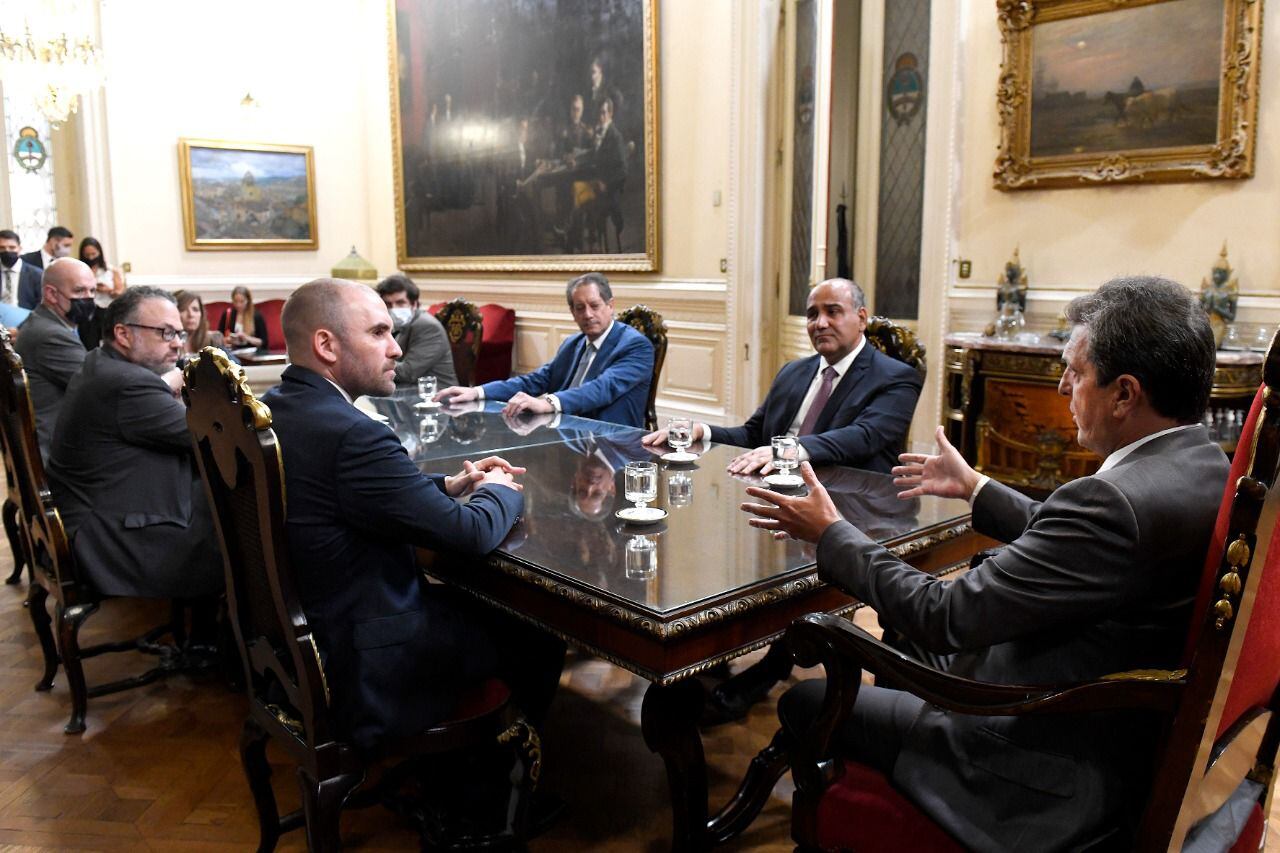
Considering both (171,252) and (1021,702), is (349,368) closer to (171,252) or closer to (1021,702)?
(1021,702)


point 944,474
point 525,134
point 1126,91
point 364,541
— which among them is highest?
point 525,134

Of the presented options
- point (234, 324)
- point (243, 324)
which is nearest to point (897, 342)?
point (243, 324)

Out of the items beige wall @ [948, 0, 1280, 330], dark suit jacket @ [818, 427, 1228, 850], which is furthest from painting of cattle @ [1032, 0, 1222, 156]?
dark suit jacket @ [818, 427, 1228, 850]

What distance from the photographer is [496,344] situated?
830cm

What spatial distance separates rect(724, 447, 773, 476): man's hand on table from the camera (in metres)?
2.69

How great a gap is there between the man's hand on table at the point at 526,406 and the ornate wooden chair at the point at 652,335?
64 centimetres

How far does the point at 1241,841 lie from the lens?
153 cm

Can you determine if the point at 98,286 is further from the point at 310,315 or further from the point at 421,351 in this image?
the point at 310,315

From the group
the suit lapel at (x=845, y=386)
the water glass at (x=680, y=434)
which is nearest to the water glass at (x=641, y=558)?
the water glass at (x=680, y=434)

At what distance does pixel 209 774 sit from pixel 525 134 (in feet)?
20.9

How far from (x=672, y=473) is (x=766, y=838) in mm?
989

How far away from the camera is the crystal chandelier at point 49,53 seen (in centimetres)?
669

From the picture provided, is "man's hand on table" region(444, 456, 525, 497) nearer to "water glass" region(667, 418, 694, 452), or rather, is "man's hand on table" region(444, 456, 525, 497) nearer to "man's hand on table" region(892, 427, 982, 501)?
"water glass" region(667, 418, 694, 452)

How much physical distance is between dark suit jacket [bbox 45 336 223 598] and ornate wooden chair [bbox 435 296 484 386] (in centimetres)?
278
